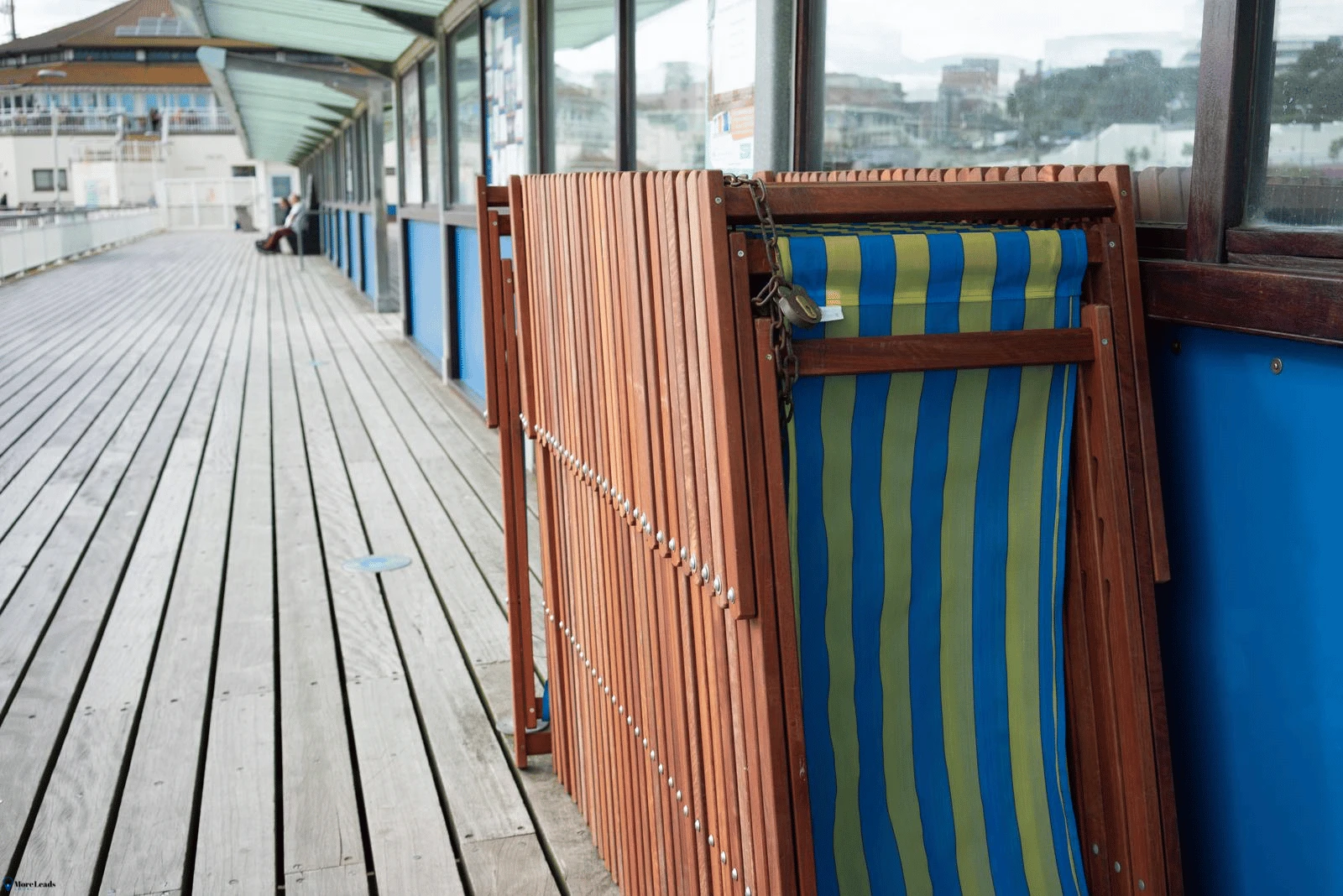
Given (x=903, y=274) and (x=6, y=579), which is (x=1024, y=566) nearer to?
(x=903, y=274)

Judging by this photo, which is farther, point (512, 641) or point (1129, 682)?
point (512, 641)

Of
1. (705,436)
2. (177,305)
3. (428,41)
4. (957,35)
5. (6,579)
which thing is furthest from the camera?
(177,305)

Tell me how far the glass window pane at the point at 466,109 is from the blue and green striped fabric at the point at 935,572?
17.7ft

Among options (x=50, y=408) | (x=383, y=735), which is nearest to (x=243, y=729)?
(x=383, y=735)

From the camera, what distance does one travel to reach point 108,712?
2898mm

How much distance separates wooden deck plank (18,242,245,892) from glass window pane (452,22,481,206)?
8.11ft

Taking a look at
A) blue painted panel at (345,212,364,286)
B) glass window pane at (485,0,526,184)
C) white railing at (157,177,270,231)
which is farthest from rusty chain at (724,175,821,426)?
white railing at (157,177,270,231)

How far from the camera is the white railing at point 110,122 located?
59.8m

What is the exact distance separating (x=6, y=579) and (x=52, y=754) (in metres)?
1.42

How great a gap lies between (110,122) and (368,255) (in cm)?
5854

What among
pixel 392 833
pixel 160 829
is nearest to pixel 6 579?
pixel 160 829

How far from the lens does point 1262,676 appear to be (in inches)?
60.6

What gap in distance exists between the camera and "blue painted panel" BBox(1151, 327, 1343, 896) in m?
1.43

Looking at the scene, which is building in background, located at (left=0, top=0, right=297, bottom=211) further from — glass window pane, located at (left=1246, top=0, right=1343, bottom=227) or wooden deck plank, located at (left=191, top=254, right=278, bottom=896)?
glass window pane, located at (left=1246, top=0, right=1343, bottom=227)
